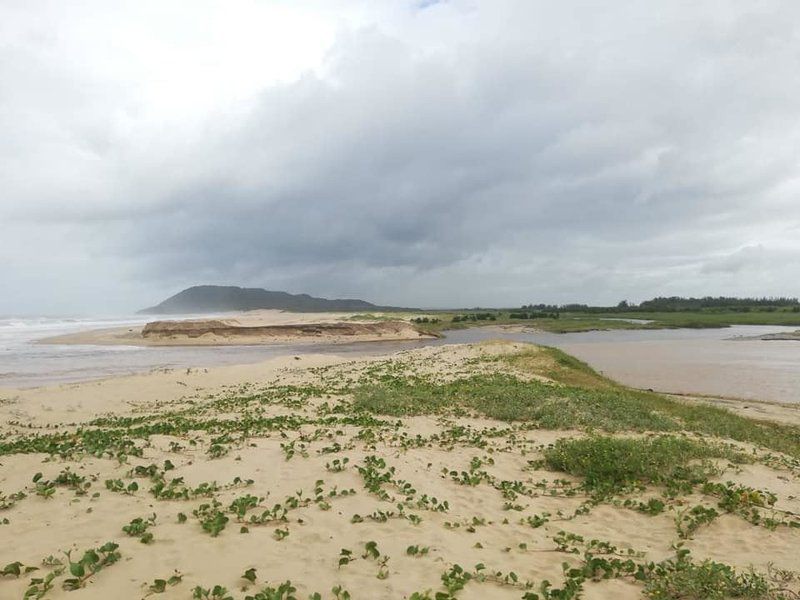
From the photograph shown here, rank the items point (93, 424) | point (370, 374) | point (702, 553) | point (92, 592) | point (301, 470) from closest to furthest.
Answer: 1. point (92, 592)
2. point (702, 553)
3. point (301, 470)
4. point (93, 424)
5. point (370, 374)

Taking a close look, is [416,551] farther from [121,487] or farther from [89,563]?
[121,487]

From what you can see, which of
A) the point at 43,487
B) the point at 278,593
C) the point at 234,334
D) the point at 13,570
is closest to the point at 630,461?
the point at 278,593

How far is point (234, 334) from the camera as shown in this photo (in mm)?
62750

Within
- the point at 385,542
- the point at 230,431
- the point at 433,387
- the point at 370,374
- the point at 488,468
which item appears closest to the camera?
the point at 385,542

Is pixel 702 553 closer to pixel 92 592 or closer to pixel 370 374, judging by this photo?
pixel 92 592

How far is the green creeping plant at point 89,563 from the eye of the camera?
508 centimetres

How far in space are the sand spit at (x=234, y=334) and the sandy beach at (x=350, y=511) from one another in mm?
44163

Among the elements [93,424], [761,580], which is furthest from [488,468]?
[93,424]

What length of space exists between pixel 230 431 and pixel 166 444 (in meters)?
2.07

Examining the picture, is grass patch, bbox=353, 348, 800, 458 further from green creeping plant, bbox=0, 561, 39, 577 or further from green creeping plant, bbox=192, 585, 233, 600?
green creeping plant, bbox=0, 561, 39, 577

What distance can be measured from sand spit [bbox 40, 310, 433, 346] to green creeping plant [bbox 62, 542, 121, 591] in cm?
5200

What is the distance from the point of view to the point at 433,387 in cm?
2138

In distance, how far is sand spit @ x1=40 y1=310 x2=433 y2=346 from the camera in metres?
55.9

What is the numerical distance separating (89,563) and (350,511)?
11.2 feet
